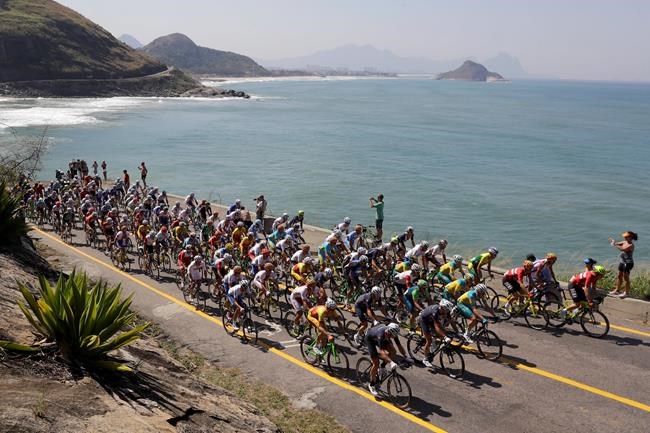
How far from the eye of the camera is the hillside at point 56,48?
14388 cm

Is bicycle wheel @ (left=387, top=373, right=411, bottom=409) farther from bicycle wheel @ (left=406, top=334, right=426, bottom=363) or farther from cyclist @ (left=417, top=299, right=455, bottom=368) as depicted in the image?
bicycle wheel @ (left=406, top=334, right=426, bottom=363)

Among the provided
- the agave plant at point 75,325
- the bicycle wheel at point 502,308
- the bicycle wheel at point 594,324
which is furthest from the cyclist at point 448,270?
the agave plant at point 75,325

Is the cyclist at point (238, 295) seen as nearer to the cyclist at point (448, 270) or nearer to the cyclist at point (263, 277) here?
the cyclist at point (263, 277)

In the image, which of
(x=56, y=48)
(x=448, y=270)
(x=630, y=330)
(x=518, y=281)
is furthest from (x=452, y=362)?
(x=56, y=48)

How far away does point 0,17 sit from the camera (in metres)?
157

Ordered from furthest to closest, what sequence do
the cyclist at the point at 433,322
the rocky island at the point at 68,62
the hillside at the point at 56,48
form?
the hillside at the point at 56,48 → the rocky island at the point at 68,62 → the cyclist at the point at 433,322

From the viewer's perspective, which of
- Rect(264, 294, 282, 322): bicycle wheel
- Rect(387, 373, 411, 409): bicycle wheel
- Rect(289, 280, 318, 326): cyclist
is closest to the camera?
Rect(387, 373, 411, 409): bicycle wheel

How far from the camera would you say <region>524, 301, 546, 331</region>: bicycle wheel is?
1485 centimetres

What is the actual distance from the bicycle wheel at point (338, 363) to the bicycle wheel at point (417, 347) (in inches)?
59.6

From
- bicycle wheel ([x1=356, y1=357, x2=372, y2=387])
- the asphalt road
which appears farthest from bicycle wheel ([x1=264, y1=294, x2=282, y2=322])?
bicycle wheel ([x1=356, y1=357, x2=372, y2=387])

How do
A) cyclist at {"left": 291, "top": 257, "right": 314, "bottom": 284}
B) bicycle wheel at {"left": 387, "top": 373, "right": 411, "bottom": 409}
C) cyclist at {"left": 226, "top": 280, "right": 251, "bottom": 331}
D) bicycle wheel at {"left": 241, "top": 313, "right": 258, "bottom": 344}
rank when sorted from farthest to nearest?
cyclist at {"left": 291, "top": 257, "right": 314, "bottom": 284} → bicycle wheel at {"left": 241, "top": 313, "right": 258, "bottom": 344} → cyclist at {"left": 226, "top": 280, "right": 251, "bottom": 331} → bicycle wheel at {"left": 387, "top": 373, "right": 411, "bottom": 409}

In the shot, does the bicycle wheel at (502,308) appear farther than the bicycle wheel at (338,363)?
Yes

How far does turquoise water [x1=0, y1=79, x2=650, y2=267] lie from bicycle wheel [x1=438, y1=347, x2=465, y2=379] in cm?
2129

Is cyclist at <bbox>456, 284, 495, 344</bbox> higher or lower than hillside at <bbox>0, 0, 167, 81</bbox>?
lower
